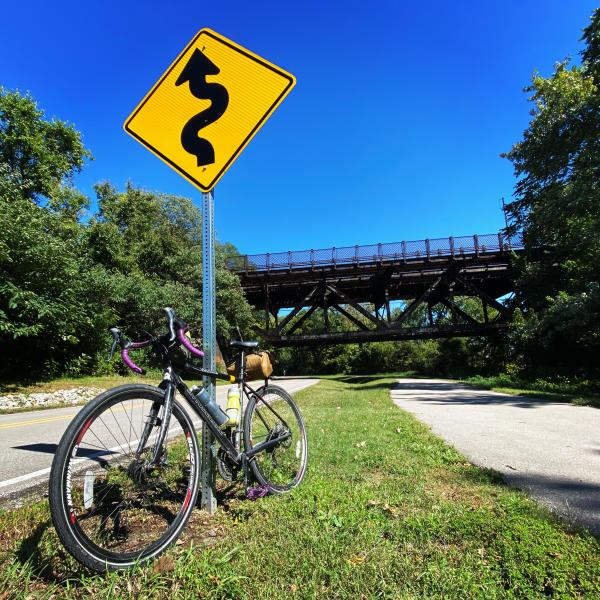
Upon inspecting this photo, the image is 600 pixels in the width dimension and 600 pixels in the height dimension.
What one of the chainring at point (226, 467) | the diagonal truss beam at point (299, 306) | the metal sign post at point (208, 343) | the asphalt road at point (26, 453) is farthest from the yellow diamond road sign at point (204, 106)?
the diagonal truss beam at point (299, 306)

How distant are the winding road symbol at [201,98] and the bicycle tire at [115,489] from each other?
1.94 metres

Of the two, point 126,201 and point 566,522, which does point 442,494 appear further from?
point 126,201

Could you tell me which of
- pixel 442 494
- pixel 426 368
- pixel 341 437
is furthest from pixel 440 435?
pixel 426 368

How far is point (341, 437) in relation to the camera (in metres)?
5.22

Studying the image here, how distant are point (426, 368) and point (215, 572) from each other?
47.9 m

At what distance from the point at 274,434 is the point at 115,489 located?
1.54m

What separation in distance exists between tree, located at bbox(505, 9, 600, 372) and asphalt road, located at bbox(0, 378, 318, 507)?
52.0 feet

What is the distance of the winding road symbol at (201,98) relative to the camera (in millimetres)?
2951

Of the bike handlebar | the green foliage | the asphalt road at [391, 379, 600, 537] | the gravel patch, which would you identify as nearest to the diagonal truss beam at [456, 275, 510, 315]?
the green foliage

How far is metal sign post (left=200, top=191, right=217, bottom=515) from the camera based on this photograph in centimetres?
273

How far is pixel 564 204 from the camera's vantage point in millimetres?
12938

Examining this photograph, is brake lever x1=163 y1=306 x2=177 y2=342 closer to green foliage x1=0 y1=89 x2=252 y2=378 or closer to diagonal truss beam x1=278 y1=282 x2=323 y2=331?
green foliage x1=0 y1=89 x2=252 y2=378

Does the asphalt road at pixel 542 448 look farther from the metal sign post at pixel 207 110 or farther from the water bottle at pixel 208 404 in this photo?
the metal sign post at pixel 207 110

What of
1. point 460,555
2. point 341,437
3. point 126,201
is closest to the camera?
point 460,555
